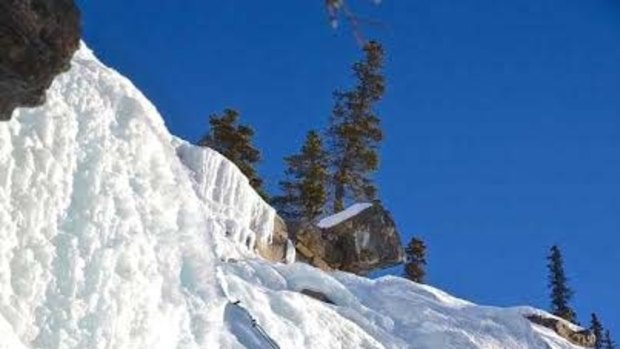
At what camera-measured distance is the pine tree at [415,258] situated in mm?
47125

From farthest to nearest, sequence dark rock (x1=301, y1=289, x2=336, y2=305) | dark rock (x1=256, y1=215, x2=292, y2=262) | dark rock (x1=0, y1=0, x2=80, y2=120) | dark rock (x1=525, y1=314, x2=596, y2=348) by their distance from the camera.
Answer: dark rock (x1=525, y1=314, x2=596, y2=348)
dark rock (x1=256, y1=215, x2=292, y2=262)
dark rock (x1=301, y1=289, x2=336, y2=305)
dark rock (x1=0, y1=0, x2=80, y2=120)

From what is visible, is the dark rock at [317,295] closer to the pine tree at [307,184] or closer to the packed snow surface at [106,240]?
the packed snow surface at [106,240]

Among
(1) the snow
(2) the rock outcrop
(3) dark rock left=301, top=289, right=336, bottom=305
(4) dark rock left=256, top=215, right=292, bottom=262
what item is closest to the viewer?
(3) dark rock left=301, top=289, right=336, bottom=305

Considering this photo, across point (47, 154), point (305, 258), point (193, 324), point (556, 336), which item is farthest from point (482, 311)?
point (47, 154)

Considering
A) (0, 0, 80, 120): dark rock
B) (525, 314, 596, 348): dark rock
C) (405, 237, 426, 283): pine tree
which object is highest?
(405, 237, 426, 283): pine tree

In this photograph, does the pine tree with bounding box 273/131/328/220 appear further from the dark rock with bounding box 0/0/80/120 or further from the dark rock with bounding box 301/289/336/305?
the dark rock with bounding box 0/0/80/120

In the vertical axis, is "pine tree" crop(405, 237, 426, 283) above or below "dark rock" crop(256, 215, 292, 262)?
above

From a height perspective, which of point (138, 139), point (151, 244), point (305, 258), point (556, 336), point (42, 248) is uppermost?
point (305, 258)

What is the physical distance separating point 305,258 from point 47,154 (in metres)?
18.5

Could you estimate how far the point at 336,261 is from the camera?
31953 mm

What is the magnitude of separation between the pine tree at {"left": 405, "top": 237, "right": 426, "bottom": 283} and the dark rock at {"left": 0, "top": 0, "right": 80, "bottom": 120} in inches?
1533

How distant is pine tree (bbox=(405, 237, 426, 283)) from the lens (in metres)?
47.1

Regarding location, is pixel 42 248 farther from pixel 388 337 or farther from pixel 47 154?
pixel 388 337

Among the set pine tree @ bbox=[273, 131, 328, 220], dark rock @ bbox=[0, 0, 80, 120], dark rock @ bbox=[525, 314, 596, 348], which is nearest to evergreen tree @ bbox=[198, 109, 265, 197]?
pine tree @ bbox=[273, 131, 328, 220]
